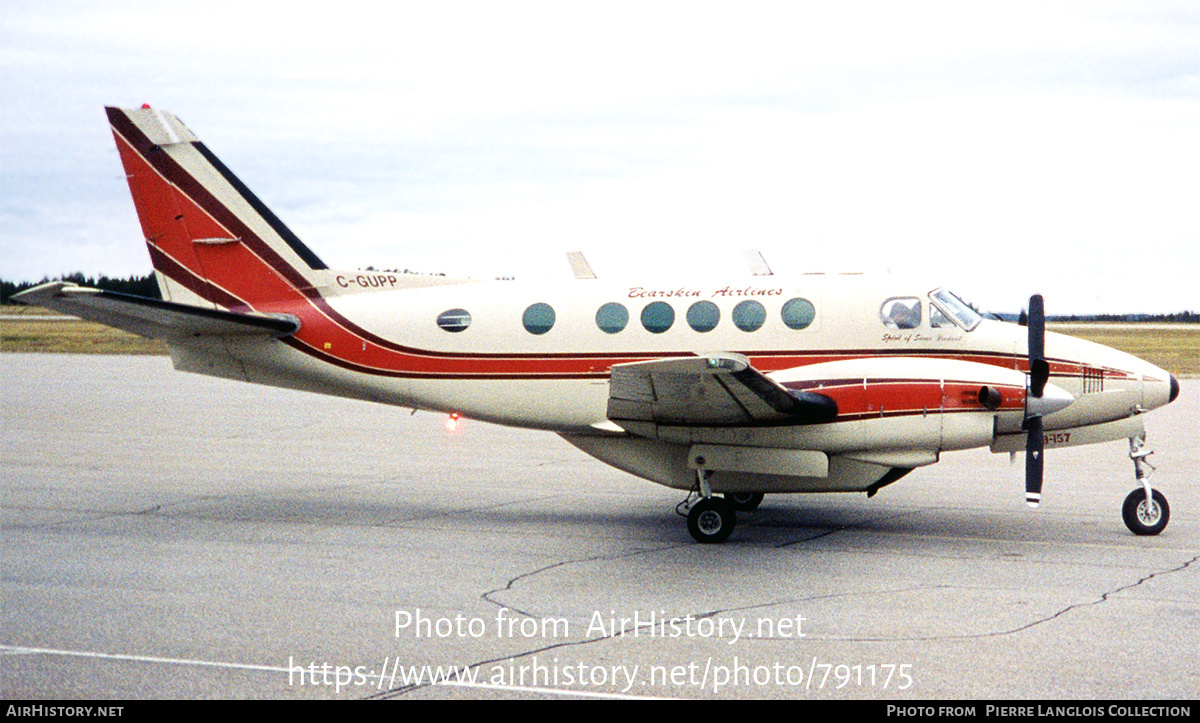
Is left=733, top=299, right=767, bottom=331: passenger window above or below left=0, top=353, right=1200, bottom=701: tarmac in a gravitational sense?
above

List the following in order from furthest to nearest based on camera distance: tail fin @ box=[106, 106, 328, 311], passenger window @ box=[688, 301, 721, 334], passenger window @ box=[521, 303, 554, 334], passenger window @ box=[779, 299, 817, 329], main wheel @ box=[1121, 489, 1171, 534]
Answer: tail fin @ box=[106, 106, 328, 311] < passenger window @ box=[521, 303, 554, 334] < passenger window @ box=[688, 301, 721, 334] < passenger window @ box=[779, 299, 817, 329] < main wheel @ box=[1121, 489, 1171, 534]

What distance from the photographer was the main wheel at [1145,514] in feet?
39.0

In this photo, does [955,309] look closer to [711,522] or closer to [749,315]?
[749,315]

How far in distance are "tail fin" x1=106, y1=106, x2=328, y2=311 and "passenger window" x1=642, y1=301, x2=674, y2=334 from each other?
433 cm

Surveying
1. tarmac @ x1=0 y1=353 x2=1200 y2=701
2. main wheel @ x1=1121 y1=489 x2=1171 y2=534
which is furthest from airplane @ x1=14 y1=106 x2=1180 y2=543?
tarmac @ x1=0 y1=353 x2=1200 y2=701

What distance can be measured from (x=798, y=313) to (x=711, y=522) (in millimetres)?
2586

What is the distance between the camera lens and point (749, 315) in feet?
41.4

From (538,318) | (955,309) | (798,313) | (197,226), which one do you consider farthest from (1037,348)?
(197,226)

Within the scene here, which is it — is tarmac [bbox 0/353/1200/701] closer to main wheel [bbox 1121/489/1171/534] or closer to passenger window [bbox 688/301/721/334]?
main wheel [bbox 1121/489/1171/534]

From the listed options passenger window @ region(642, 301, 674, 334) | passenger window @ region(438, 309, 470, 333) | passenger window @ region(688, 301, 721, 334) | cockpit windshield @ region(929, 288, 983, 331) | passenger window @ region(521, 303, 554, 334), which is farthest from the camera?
passenger window @ region(438, 309, 470, 333)

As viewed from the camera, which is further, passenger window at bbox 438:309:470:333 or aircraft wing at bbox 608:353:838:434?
passenger window at bbox 438:309:470:333

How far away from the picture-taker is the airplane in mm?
11547

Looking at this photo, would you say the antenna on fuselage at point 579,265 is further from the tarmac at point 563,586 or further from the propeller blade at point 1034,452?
the propeller blade at point 1034,452
